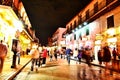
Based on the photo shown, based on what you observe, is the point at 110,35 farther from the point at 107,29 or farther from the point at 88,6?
the point at 88,6

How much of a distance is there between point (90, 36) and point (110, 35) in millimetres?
8642

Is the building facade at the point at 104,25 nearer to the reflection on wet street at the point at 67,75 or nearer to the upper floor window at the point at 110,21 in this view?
the upper floor window at the point at 110,21

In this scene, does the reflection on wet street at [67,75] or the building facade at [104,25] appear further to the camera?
the building facade at [104,25]

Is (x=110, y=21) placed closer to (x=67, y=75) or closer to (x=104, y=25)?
(x=104, y=25)

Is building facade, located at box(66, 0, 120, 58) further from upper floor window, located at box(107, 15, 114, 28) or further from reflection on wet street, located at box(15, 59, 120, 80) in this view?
reflection on wet street, located at box(15, 59, 120, 80)

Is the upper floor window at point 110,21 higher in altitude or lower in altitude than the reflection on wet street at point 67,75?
higher

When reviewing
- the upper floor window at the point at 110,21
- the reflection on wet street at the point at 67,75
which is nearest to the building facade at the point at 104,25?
the upper floor window at the point at 110,21

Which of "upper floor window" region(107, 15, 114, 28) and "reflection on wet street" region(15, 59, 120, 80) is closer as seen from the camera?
"reflection on wet street" region(15, 59, 120, 80)

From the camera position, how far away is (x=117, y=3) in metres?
21.5

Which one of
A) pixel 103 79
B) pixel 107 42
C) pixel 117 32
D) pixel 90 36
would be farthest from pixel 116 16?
pixel 103 79

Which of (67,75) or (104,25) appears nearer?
(67,75)

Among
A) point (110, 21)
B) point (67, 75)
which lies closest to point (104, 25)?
point (110, 21)

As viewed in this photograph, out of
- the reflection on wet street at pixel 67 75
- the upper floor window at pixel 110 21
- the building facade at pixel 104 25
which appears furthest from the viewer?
the upper floor window at pixel 110 21

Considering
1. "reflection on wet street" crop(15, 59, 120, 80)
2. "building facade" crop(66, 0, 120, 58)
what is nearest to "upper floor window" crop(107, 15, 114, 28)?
"building facade" crop(66, 0, 120, 58)
